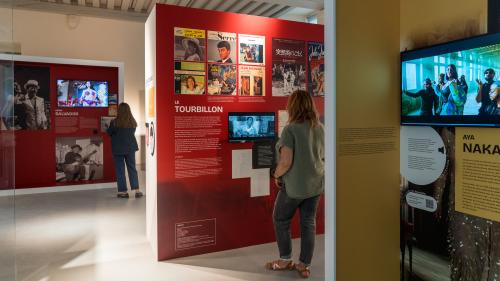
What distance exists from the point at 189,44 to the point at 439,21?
2523 millimetres

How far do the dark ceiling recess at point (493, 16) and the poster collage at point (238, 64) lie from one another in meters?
2.71

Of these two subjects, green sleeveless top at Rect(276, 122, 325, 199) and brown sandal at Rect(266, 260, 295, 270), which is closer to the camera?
green sleeveless top at Rect(276, 122, 325, 199)

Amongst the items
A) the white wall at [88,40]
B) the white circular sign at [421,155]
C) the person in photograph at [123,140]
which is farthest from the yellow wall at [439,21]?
the white wall at [88,40]

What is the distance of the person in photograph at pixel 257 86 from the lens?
417 centimetres

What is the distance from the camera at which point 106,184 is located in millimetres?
7836

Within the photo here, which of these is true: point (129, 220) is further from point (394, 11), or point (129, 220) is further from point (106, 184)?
point (394, 11)

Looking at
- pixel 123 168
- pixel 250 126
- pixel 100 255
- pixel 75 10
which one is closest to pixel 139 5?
pixel 75 10

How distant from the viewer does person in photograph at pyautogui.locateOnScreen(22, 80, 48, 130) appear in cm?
716

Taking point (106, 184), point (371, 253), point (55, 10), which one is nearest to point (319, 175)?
point (371, 253)

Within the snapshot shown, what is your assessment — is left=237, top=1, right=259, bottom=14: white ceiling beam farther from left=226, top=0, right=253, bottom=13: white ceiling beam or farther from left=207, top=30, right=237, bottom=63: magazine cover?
left=207, top=30, right=237, bottom=63: magazine cover

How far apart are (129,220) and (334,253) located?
3.96 meters

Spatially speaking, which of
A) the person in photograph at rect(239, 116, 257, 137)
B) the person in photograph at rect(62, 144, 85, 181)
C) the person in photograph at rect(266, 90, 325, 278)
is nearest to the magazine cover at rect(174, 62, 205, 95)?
Result: the person in photograph at rect(239, 116, 257, 137)

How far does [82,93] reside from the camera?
7.55 meters

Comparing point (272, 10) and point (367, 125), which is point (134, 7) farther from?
point (367, 125)
